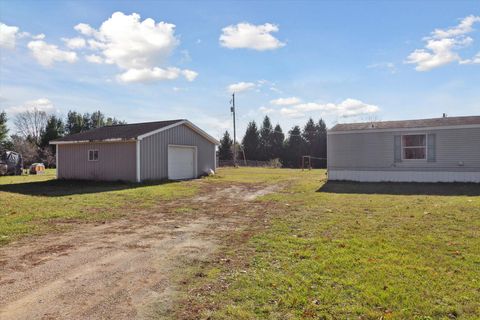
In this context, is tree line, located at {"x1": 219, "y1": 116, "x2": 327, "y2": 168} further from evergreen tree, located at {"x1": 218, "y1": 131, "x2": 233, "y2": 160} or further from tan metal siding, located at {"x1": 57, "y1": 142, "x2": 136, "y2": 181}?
tan metal siding, located at {"x1": 57, "y1": 142, "x2": 136, "y2": 181}

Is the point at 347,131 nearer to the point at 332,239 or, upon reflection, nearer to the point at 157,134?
the point at 157,134

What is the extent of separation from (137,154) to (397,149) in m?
12.3

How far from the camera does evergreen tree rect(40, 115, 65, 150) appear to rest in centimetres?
4500

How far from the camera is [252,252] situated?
5531 millimetres

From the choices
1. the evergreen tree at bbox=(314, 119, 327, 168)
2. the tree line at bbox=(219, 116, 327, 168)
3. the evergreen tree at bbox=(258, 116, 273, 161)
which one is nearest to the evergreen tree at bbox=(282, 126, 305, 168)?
the tree line at bbox=(219, 116, 327, 168)

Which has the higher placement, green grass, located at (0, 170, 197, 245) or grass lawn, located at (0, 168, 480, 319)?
green grass, located at (0, 170, 197, 245)

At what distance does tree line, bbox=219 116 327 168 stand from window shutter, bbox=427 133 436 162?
35197 millimetres

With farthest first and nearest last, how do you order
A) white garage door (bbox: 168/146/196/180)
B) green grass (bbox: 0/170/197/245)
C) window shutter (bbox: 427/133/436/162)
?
1. white garage door (bbox: 168/146/196/180)
2. window shutter (bbox: 427/133/436/162)
3. green grass (bbox: 0/170/197/245)

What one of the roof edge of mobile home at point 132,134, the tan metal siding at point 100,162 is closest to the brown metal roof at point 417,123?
the roof edge of mobile home at point 132,134

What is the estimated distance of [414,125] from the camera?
660 inches

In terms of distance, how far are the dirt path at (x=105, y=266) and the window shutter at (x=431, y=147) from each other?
11.9 m

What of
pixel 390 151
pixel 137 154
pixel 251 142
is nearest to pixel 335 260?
pixel 390 151

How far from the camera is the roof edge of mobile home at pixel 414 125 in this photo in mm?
15914

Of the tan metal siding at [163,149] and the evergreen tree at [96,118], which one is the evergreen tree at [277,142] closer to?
the evergreen tree at [96,118]
